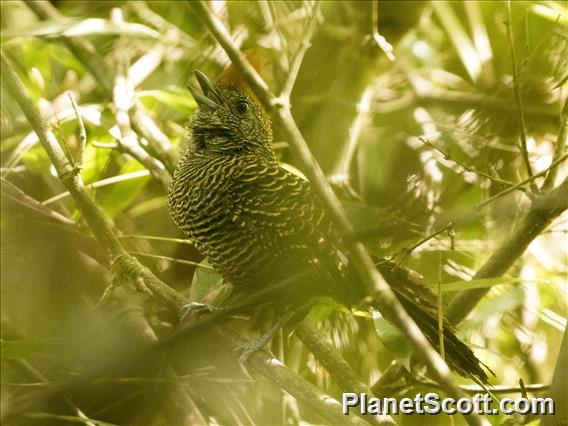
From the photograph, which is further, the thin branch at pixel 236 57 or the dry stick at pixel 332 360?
the dry stick at pixel 332 360

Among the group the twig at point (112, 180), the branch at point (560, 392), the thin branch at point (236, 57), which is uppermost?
the twig at point (112, 180)

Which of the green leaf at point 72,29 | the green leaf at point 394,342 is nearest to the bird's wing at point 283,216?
the green leaf at point 394,342

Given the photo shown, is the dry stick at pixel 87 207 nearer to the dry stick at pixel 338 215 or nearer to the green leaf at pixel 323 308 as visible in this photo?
the green leaf at pixel 323 308

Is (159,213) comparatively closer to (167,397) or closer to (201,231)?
(201,231)

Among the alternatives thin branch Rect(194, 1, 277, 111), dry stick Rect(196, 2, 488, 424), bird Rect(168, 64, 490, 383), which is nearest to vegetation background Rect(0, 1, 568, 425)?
bird Rect(168, 64, 490, 383)

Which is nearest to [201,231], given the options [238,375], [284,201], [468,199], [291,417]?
[284,201]

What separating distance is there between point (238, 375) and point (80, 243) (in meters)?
0.65

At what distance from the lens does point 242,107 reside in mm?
2689

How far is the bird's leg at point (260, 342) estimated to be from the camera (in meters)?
2.11

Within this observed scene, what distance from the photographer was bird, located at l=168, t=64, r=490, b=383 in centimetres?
199

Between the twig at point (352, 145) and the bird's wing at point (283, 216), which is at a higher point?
the twig at point (352, 145)

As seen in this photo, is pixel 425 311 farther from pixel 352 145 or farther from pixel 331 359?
pixel 352 145

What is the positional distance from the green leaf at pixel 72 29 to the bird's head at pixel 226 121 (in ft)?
0.93

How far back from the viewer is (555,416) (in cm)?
151
